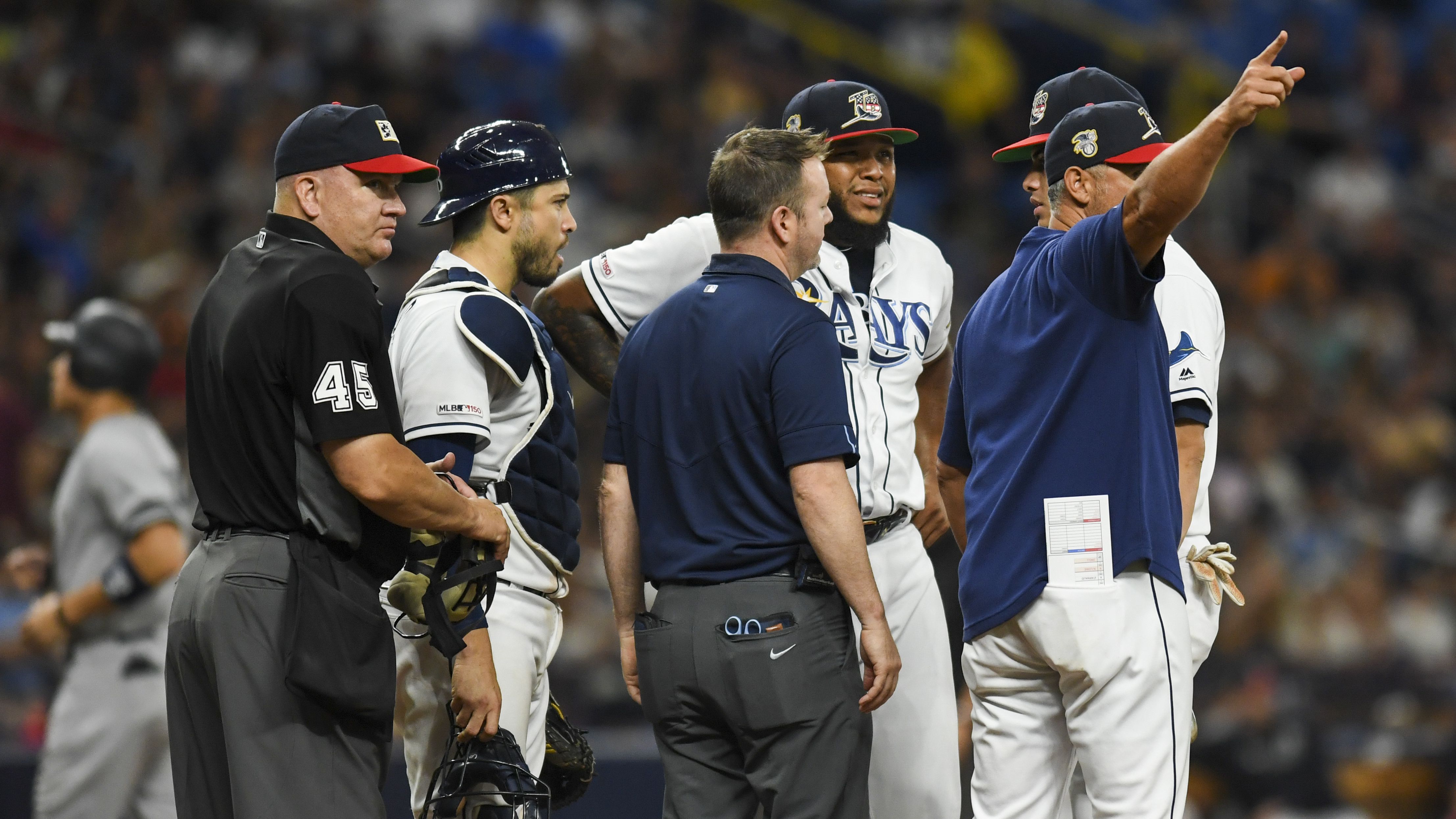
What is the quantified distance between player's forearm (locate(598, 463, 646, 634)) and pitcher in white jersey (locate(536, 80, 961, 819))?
639 mm

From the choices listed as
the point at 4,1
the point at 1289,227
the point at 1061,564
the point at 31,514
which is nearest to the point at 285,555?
the point at 1061,564

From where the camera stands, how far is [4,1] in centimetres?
1054

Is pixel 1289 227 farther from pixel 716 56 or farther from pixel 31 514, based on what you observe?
pixel 31 514

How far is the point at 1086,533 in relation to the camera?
11.3ft

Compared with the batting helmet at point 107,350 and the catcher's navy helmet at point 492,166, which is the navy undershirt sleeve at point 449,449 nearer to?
the catcher's navy helmet at point 492,166

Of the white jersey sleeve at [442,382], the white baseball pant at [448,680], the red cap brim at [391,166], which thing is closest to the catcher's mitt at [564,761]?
the white baseball pant at [448,680]

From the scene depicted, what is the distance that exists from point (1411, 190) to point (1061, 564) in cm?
1039

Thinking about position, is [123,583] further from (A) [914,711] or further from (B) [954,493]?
(B) [954,493]

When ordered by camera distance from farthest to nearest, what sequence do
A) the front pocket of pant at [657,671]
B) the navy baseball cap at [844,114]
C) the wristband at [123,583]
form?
the wristband at [123,583] < the navy baseball cap at [844,114] < the front pocket of pant at [657,671]

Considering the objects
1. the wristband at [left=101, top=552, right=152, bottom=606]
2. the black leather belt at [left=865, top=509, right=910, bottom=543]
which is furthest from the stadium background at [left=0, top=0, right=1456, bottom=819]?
the black leather belt at [left=865, top=509, right=910, bottom=543]

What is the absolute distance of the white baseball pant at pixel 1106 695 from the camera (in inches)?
134

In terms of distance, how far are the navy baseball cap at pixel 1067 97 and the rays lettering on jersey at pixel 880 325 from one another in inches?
20.3

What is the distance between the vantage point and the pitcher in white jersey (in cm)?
423

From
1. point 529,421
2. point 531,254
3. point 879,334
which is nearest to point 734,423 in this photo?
point 529,421
